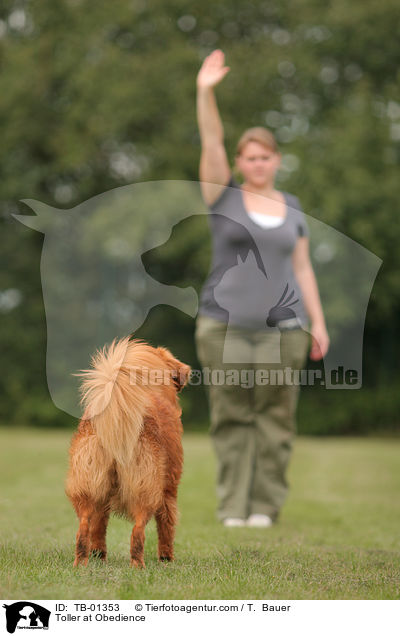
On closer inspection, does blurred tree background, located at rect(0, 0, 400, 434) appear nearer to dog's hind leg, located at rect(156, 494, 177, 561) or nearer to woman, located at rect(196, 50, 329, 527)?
woman, located at rect(196, 50, 329, 527)

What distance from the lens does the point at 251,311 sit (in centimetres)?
437

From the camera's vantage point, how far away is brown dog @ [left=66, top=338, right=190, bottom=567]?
2756 mm

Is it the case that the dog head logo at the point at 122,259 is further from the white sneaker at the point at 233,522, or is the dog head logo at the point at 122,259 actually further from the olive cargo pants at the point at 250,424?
the white sneaker at the point at 233,522

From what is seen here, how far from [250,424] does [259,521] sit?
59 cm

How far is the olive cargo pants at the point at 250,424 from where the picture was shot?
4543mm

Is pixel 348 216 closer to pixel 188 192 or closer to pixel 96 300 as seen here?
pixel 188 192

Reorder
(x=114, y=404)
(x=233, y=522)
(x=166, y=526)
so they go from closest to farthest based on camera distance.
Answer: (x=114, y=404), (x=166, y=526), (x=233, y=522)

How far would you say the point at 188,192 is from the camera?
1480 cm

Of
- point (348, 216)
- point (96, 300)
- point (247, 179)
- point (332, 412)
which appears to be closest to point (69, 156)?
point (96, 300)

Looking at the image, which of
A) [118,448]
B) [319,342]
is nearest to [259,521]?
[319,342]

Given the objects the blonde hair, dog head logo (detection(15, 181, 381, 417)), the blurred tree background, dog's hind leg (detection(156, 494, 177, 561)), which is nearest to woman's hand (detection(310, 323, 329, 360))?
the blonde hair

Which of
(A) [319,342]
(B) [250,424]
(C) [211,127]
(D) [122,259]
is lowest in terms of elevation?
(B) [250,424]

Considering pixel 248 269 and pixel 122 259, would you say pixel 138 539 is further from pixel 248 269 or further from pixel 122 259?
pixel 122 259

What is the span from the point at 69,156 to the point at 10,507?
14.5m
